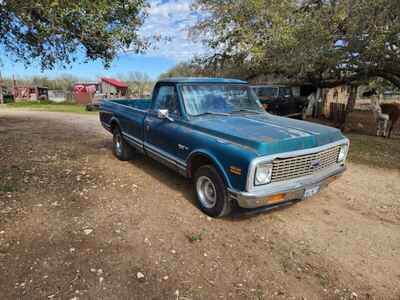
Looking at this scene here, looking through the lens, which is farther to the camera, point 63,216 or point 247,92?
point 247,92

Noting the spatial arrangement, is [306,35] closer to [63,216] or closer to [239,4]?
[239,4]

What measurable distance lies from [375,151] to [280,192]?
6.44 m

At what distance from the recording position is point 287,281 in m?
2.54

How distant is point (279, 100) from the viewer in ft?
43.0

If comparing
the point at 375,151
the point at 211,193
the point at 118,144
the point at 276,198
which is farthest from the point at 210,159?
the point at 375,151

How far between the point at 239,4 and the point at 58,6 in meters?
8.52

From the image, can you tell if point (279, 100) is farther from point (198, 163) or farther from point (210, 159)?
point (210, 159)

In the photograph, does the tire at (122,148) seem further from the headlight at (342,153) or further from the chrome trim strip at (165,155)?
the headlight at (342,153)

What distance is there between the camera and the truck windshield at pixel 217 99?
408 centimetres

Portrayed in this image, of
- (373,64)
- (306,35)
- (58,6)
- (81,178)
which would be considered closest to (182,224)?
(81,178)

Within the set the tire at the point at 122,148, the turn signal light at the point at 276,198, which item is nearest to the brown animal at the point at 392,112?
the turn signal light at the point at 276,198

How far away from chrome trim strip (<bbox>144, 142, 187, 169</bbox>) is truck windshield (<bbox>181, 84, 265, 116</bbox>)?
758mm

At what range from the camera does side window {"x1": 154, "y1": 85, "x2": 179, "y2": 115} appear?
4.21 m

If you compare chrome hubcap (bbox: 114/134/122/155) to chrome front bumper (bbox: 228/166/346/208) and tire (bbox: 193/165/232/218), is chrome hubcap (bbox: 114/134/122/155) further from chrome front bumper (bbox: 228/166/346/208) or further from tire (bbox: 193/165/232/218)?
chrome front bumper (bbox: 228/166/346/208)
